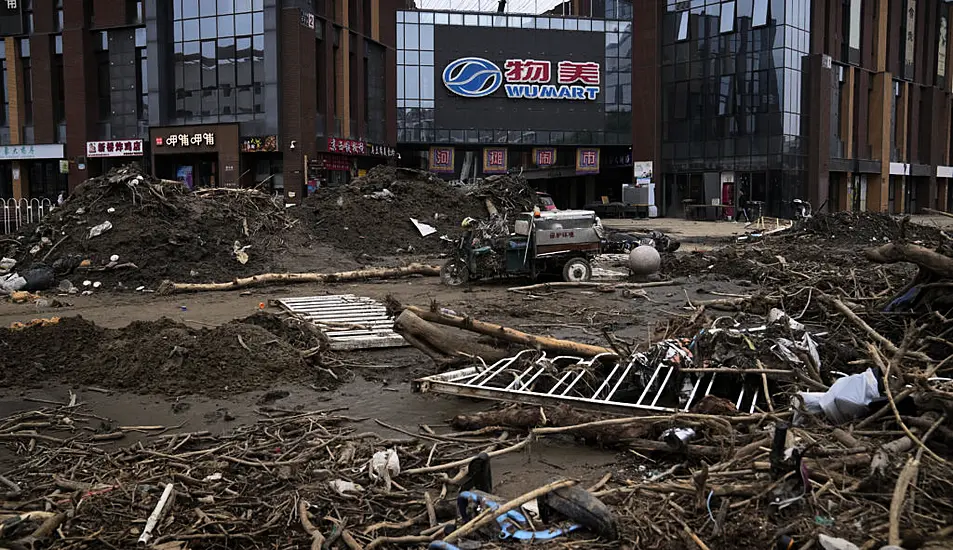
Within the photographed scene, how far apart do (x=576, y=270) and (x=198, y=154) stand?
29.7 meters

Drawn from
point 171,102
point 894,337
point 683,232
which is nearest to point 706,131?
point 683,232

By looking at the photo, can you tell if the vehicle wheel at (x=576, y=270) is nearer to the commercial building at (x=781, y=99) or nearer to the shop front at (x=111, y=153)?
the commercial building at (x=781, y=99)

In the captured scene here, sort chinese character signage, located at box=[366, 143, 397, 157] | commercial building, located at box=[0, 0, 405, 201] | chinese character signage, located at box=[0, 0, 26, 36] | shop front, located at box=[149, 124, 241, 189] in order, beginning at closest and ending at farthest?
1. commercial building, located at box=[0, 0, 405, 201]
2. shop front, located at box=[149, 124, 241, 189]
3. chinese character signage, located at box=[0, 0, 26, 36]
4. chinese character signage, located at box=[366, 143, 397, 157]

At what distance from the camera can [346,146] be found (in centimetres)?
4144

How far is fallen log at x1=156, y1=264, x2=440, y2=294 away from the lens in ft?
52.5

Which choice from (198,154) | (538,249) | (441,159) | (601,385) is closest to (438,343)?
(601,385)

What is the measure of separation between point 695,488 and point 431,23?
49.5 meters

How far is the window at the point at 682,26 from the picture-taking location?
147 feet

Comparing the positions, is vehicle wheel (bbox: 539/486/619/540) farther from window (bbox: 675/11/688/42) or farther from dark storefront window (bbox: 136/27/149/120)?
window (bbox: 675/11/688/42)

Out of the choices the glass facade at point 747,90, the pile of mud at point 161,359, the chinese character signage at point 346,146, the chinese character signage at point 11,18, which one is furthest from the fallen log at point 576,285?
the chinese character signage at point 11,18

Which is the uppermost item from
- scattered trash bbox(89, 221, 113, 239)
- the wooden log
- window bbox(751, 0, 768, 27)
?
window bbox(751, 0, 768, 27)

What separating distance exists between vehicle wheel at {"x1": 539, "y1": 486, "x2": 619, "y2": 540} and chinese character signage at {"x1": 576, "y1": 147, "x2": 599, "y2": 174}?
1948 inches

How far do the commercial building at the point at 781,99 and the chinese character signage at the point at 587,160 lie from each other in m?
6.01

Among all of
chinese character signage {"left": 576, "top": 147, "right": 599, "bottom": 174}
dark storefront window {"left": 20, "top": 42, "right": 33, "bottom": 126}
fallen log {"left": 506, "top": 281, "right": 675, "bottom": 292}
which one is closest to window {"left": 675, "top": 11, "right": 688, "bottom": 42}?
chinese character signage {"left": 576, "top": 147, "right": 599, "bottom": 174}
